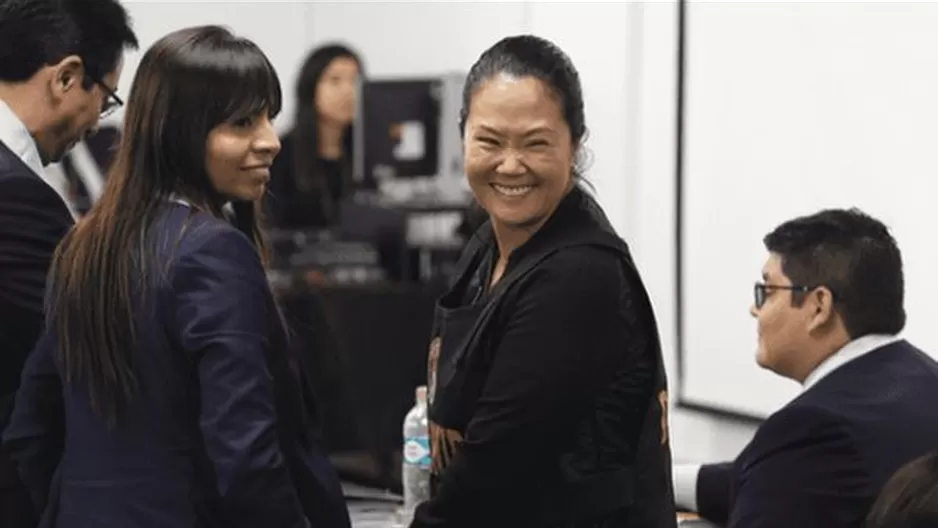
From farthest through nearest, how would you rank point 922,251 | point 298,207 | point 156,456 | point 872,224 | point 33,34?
point 298,207
point 922,251
point 872,224
point 33,34
point 156,456

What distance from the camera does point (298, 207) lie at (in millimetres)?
5590

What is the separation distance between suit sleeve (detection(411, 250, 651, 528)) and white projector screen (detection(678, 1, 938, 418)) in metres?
1.68

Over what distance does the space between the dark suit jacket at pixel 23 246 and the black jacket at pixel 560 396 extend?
0.61 m

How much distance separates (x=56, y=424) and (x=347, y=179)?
383 centimetres

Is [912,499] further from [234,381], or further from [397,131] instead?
[397,131]

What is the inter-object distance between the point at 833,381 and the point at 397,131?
326 cm

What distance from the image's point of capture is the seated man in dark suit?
7.24ft

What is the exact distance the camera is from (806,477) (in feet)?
7.28

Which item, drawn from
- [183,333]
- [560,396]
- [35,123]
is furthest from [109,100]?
[560,396]

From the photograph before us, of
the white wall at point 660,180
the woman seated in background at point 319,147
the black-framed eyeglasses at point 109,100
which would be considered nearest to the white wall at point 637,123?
the white wall at point 660,180

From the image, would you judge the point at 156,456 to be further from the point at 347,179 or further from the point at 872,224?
the point at 347,179

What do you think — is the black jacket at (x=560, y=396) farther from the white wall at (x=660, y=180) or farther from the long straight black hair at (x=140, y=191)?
the white wall at (x=660, y=180)

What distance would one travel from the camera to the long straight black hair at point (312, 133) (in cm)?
564

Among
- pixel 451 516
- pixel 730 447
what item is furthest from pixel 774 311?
pixel 730 447
